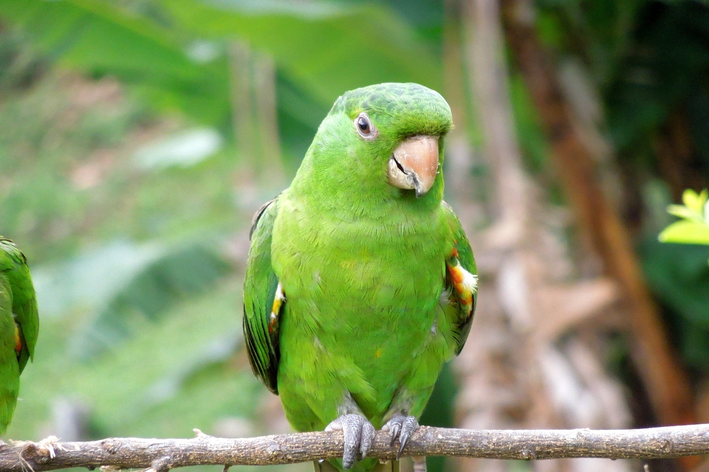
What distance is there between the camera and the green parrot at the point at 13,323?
103 inches

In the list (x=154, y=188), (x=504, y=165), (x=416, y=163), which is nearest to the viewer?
(x=416, y=163)

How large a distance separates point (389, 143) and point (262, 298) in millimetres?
854

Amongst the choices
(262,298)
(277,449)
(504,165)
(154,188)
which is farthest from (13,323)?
(154,188)

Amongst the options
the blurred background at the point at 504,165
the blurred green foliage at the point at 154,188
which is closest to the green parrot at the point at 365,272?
the blurred background at the point at 504,165

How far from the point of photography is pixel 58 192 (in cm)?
1089

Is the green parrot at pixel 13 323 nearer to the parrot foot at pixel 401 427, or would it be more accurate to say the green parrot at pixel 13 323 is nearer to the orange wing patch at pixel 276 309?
the orange wing patch at pixel 276 309

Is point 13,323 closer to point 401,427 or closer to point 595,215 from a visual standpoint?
point 401,427

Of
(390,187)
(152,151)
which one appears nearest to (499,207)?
(390,187)

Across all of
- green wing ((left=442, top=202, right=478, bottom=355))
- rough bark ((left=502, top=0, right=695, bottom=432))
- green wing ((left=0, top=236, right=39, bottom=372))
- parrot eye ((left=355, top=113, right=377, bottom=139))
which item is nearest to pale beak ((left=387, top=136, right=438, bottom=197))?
parrot eye ((left=355, top=113, right=377, bottom=139))

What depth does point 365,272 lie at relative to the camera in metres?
2.43

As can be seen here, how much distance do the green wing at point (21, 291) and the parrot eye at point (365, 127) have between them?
1.46 metres

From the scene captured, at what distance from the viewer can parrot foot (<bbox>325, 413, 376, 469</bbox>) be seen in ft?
8.44

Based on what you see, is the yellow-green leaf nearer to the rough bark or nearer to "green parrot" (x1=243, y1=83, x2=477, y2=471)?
"green parrot" (x1=243, y1=83, x2=477, y2=471)

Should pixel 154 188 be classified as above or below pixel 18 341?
above
